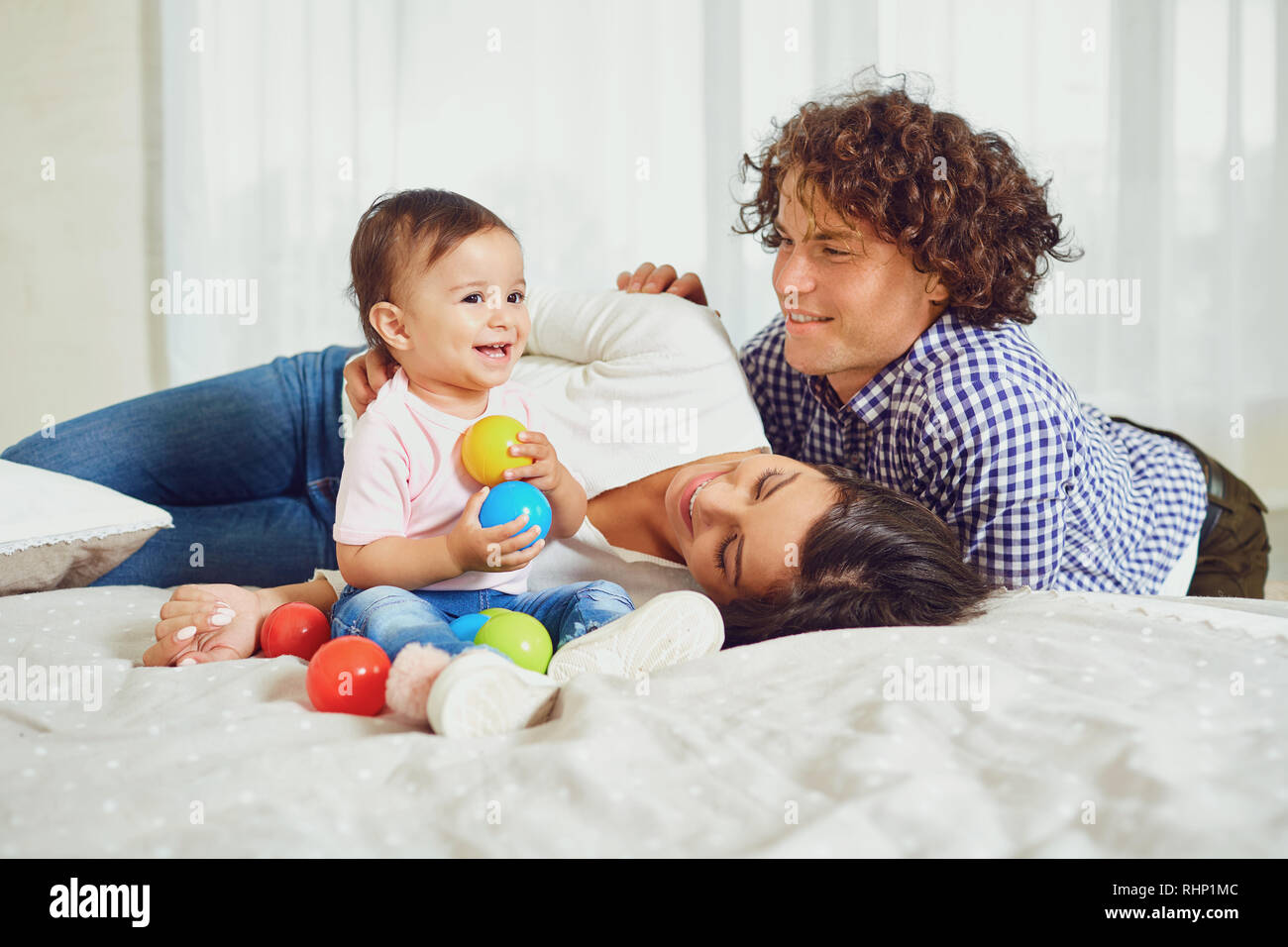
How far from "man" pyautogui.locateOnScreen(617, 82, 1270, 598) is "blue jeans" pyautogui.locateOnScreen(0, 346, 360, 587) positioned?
0.97 meters

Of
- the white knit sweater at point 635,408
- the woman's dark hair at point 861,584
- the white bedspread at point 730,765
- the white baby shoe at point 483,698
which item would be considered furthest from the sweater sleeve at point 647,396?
the white baby shoe at point 483,698

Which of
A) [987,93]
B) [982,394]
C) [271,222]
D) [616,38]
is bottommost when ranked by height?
[982,394]

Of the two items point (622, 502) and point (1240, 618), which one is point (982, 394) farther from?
point (622, 502)

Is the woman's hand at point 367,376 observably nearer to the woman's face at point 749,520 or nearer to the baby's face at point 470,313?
the baby's face at point 470,313

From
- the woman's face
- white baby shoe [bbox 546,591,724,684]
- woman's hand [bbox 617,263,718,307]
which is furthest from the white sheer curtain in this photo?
white baby shoe [bbox 546,591,724,684]

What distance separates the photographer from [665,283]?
2027 mm

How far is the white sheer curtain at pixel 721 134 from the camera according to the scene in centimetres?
285

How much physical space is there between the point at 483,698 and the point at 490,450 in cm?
45

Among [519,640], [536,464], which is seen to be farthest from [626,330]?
[519,640]

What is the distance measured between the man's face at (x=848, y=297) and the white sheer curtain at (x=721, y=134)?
3.98 ft

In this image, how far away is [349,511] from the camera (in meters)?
1.33

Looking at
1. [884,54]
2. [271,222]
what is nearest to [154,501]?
[271,222]

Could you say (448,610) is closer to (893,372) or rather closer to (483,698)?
(483,698)

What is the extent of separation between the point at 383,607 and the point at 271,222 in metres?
2.27
